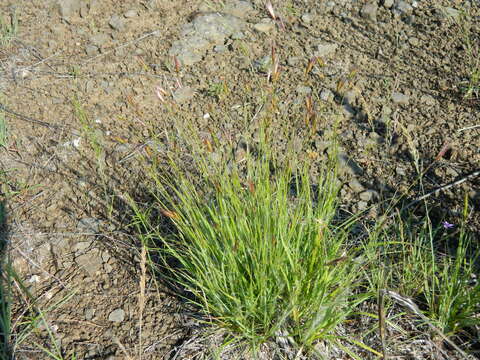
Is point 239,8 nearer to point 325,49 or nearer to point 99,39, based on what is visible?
point 325,49

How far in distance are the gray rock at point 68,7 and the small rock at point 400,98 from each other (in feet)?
7.34

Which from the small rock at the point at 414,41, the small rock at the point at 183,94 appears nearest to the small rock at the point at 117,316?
the small rock at the point at 183,94

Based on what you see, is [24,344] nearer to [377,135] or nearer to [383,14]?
[377,135]

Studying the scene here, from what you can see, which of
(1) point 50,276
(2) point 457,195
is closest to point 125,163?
(1) point 50,276

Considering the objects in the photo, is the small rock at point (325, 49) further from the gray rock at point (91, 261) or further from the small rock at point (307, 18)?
the gray rock at point (91, 261)

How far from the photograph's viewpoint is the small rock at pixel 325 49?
3171 mm

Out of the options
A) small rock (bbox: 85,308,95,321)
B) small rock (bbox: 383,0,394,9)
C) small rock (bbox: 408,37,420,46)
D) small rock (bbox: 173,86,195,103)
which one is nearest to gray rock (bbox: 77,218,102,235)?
small rock (bbox: 85,308,95,321)

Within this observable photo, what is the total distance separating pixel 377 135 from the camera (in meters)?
2.75

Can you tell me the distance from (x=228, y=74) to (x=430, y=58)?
126cm

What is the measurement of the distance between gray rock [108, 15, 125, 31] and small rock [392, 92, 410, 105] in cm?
186

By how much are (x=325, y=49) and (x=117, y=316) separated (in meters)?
2.08

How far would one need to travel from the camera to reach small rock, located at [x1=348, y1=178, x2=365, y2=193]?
2.54 meters

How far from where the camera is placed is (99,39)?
131 inches

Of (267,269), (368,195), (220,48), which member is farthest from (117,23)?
(267,269)
